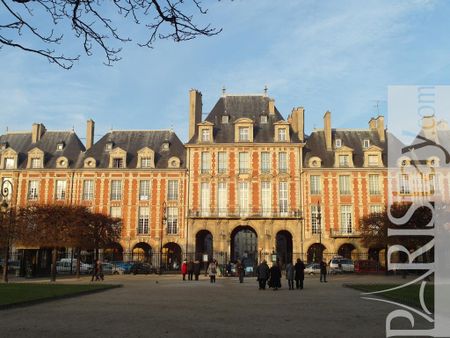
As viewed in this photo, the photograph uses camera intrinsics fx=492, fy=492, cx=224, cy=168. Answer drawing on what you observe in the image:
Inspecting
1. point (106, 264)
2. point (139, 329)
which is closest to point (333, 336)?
point (139, 329)

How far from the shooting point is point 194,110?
43.1 meters

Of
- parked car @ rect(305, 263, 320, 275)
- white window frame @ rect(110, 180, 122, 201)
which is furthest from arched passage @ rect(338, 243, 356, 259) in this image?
white window frame @ rect(110, 180, 122, 201)

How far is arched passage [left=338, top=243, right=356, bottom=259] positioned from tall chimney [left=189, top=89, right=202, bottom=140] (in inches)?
632

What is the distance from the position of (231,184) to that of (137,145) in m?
9.92

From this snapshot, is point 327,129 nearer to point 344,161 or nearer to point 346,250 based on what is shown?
point 344,161

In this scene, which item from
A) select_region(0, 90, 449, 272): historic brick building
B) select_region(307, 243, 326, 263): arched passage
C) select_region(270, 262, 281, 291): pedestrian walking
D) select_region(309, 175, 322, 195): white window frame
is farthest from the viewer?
select_region(309, 175, 322, 195): white window frame

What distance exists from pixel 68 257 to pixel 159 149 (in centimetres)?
1255

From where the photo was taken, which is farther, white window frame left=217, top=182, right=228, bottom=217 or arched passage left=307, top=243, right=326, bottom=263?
arched passage left=307, top=243, right=326, bottom=263

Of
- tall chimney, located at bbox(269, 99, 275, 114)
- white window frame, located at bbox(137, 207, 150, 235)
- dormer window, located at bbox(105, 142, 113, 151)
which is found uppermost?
tall chimney, located at bbox(269, 99, 275, 114)

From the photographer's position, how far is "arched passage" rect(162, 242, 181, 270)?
136 ft

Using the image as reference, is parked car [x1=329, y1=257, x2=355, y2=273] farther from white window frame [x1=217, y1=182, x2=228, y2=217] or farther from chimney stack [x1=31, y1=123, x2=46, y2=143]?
chimney stack [x1=31, y1=123, x2=46, y2=143]

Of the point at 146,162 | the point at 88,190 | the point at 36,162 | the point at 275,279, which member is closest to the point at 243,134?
the point at 146,162

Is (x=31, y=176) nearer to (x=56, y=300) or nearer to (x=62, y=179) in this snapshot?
(x=62, y=179)

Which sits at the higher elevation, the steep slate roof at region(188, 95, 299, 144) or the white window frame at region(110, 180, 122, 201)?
the steep slate roof at region(188, 95, 299, 144)
